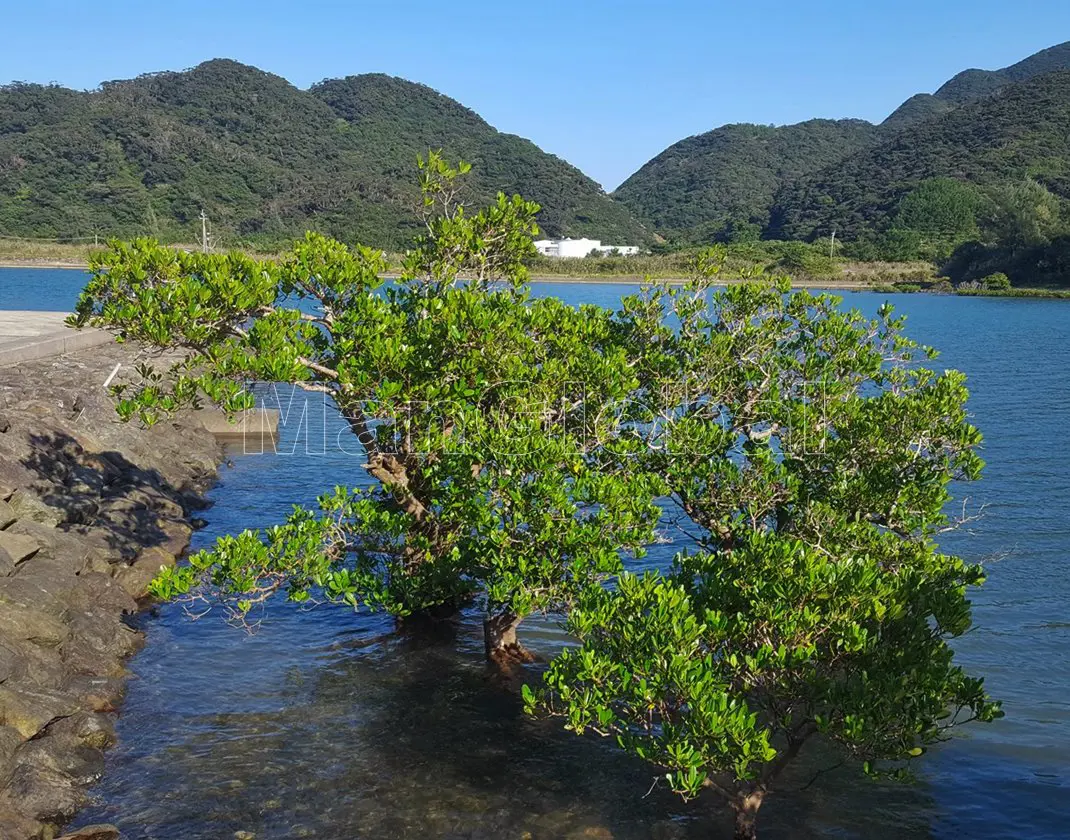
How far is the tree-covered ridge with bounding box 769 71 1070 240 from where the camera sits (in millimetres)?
157125

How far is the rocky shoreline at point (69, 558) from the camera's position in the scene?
12430mm

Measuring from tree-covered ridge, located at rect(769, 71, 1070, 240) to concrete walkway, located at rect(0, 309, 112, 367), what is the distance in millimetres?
136674

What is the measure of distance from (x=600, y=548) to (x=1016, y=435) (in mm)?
26521

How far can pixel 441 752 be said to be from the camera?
13.8m

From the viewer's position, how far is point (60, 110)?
569 feet

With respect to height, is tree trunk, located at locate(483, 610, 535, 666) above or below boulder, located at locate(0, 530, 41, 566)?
below

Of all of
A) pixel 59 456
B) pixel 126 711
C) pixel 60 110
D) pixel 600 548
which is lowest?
pixel 126 711

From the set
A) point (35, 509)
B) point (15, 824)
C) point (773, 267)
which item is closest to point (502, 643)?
point (15, 824)

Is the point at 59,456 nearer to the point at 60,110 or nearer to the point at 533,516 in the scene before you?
the point at 533,516

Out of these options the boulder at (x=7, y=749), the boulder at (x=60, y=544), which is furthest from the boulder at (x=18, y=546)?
the boulder at (x=7, y=749)

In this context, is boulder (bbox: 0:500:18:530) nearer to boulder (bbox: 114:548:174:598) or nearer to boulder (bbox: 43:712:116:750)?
boulder (bbox: 114:548:174:598)

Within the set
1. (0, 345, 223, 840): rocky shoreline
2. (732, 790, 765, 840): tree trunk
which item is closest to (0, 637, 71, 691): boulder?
(0, 345, 223, 840): rocky shoreline

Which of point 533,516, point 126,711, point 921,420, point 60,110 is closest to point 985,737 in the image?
point 921,420

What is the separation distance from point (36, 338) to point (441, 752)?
2753 centimetres
